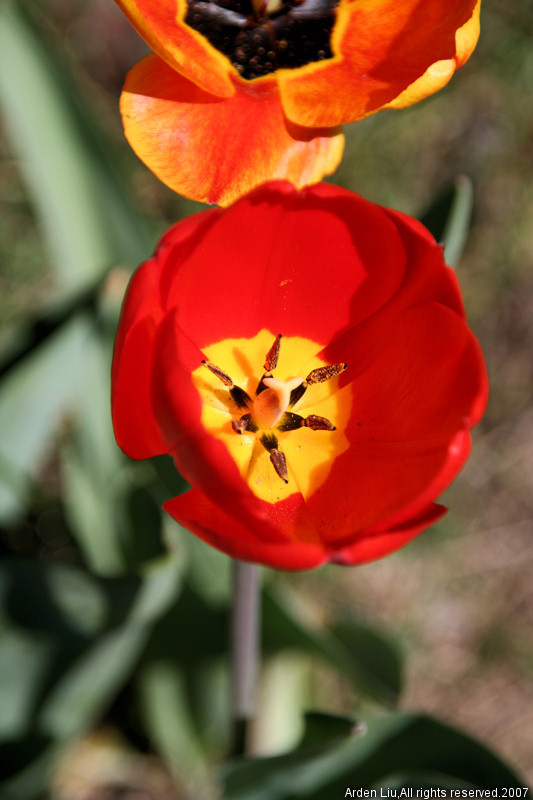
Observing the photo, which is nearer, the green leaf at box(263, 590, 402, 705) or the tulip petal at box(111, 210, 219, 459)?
the tulip petal at box(111, 210, 219, 459)

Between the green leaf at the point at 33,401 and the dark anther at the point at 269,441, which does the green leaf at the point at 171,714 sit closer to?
the green leaf at the point at 33,401

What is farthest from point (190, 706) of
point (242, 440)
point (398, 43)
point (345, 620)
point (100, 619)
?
point (398, 43)

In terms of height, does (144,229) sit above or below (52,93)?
below

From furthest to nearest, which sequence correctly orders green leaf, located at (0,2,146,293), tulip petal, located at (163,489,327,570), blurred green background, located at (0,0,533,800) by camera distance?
green leaf, located at (0,2,146,293) < blurred green background, located at (0,0,533,800) < tulip petal, located at (163,489,327,570)

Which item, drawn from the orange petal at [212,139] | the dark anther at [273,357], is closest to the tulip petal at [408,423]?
the dark anther at [273,357]

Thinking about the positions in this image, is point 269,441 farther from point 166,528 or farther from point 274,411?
point 166,528

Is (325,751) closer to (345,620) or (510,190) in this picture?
(345,620)

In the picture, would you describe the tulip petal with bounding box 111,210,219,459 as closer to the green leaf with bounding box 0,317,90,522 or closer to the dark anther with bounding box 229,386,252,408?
the dark anther with bounding box 229,386,252,408

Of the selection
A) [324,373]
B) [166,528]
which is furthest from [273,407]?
Result: [166,528]

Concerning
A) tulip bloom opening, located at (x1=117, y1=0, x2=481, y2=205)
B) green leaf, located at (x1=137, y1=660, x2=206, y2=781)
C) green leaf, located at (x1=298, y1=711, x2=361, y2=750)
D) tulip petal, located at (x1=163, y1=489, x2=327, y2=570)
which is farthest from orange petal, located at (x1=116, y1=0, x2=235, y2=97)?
green leaf, located at (x1=137, y1=660, x2=206, y2=781)
